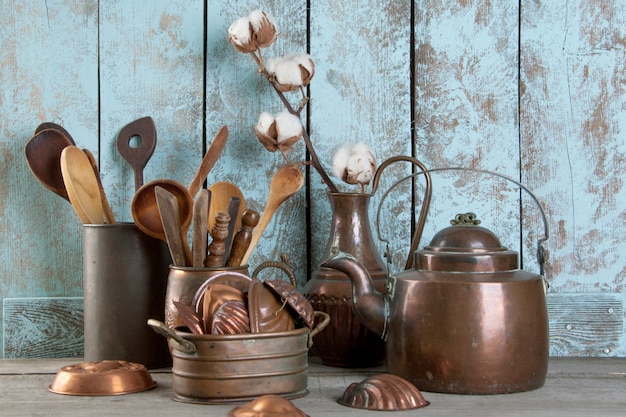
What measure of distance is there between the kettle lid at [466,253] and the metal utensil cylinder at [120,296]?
0.40 meters

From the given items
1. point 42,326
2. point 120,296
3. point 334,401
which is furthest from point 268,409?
point 42,326

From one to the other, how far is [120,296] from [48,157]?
0.26 m

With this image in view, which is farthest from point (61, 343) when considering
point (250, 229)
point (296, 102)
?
point (296, 102)

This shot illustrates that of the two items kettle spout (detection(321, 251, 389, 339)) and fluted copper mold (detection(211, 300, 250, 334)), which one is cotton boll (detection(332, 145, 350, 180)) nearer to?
kettle spout (detection(321, 251, 389, 339))

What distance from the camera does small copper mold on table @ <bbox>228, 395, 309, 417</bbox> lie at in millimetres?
828

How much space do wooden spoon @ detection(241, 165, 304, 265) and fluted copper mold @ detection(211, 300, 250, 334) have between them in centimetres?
26

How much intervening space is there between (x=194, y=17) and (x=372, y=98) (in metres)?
0.32

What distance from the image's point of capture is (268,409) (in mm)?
833

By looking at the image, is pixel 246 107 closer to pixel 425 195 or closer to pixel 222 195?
pixel 222 195

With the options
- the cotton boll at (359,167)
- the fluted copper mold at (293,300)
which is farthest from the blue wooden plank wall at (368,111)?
the fluted copper mold at (293,300)

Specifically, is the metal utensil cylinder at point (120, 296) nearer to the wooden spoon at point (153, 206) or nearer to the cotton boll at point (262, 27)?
the wooden spoon at point (153, 206)

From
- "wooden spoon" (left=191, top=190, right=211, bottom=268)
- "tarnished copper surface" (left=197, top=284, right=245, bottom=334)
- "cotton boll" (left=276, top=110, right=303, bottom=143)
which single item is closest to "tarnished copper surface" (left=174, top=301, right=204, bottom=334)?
"tarnished copper surface" (left=197, top=284, right=245, bottom=334)

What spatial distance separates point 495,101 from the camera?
4.27ft

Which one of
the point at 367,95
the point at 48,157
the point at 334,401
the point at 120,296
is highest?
the point at 367,95
